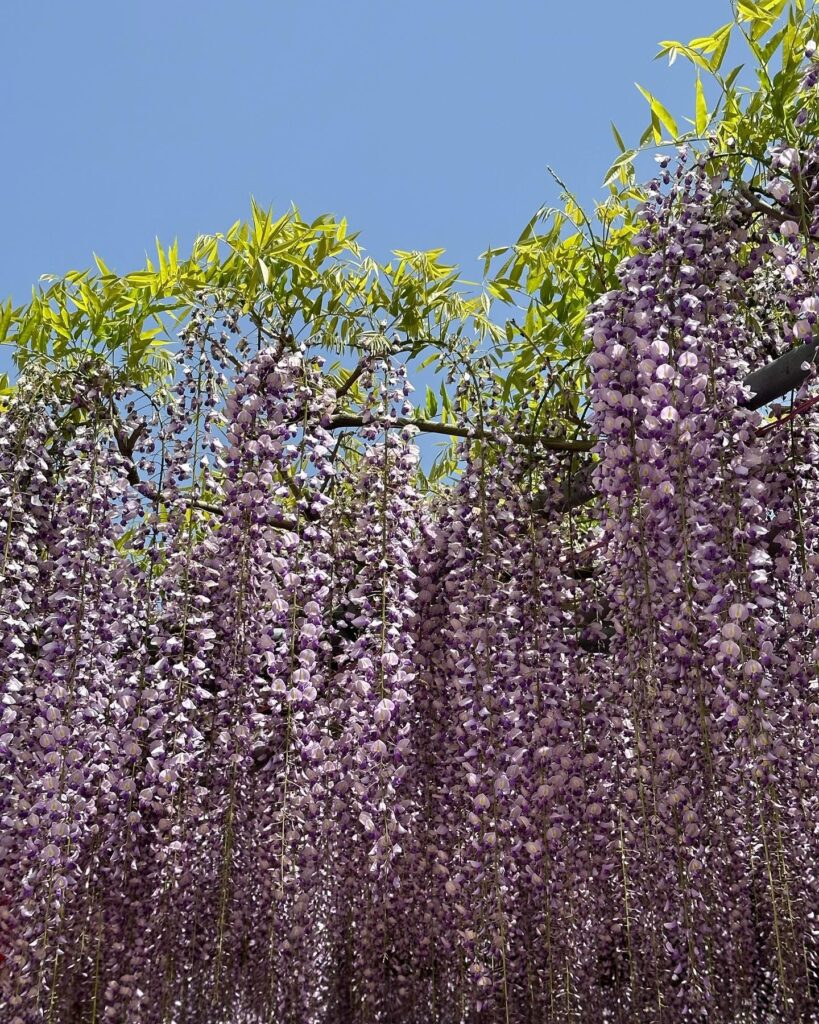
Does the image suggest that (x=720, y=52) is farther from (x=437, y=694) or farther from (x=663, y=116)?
(x=437, y=694)

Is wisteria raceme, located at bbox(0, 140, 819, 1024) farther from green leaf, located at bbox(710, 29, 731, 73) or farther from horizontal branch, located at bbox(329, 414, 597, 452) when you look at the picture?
green leaf, located at bbox(710, 29, 731, 73)

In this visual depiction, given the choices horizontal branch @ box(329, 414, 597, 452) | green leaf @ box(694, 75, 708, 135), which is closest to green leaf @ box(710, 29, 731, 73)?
green leaf @ box(694, 75, 708, 135)

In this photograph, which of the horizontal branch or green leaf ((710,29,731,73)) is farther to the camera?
the horizontal branch

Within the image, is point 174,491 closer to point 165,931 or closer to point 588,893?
point 165,931

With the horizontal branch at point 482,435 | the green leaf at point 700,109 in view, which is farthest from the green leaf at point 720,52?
the horizontal branch at point 482,435

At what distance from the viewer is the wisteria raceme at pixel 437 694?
3.45 meters

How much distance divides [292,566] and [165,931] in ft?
4.54

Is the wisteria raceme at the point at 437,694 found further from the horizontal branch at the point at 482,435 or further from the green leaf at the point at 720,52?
the green leaf at the point at 720,52

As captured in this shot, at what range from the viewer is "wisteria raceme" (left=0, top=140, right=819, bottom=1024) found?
3.45 m

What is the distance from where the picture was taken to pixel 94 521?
4.31 m

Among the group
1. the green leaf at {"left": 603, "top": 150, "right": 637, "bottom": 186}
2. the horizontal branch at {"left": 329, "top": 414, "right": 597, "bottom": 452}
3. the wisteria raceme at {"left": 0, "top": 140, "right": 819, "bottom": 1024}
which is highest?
the green leaf at {"left": 603, "top": 150, "right": 637, "bottom": 186}

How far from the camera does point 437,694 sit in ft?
14.2

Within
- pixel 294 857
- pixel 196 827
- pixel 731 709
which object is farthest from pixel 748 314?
pixel 196 827

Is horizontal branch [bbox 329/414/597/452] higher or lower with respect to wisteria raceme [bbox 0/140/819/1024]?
higher
